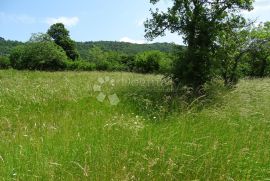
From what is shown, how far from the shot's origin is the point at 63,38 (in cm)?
6700

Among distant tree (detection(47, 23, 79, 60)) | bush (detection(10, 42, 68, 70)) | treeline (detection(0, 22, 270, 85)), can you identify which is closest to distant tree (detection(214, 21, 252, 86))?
treeline (detection(0, 22, 270, 85))

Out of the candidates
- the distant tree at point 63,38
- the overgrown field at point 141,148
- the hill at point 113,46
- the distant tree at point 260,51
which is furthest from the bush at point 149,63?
the hill at point 113,46

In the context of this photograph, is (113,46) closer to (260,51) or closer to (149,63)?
(149,63)

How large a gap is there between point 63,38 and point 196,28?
58591 millimetres

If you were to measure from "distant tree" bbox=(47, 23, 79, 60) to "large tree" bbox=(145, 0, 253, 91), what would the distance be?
185 feet

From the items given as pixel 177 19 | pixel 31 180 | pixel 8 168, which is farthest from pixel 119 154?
pixel 177 19

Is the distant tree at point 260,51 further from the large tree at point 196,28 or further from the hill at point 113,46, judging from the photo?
the hill at point 113,46

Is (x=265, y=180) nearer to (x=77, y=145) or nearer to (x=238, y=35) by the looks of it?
(x=77, y=145)

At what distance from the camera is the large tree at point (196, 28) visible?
35.4ft

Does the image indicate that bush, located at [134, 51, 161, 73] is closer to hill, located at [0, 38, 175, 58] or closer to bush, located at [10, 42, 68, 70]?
bush, located at [10, 42, 68, 70]

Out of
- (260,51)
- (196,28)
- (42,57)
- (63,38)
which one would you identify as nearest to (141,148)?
(196,28)

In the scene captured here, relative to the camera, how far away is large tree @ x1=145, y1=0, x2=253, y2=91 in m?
10.8

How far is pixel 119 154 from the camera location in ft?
11.8

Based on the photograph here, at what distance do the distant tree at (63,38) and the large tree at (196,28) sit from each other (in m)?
56.5
